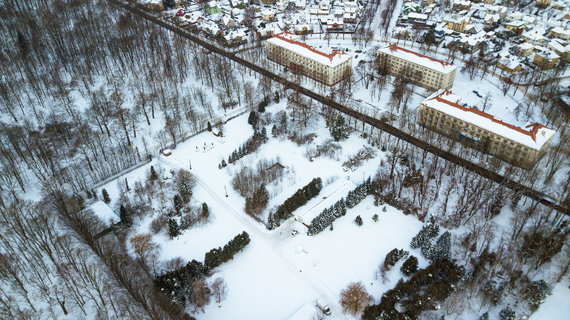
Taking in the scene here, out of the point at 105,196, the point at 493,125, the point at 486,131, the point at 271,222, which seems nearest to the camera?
the point at 271,222

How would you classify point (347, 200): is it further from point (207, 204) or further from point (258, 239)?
point (207, 204)

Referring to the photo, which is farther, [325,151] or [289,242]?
[325,151]

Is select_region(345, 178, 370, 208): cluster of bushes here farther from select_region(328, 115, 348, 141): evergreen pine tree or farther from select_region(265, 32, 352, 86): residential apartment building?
select_region(265, 32, 352, 86): residential apartment building

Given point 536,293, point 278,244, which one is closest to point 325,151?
point 278,244

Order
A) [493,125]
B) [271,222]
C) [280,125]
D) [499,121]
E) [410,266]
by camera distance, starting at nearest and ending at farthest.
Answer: [410,266]
[271,222]
[493,125]
[499,121]
[280,125]

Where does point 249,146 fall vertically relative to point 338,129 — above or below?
below

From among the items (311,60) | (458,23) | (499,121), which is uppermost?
(458,23)

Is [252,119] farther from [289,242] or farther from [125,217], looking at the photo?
[125,217]
